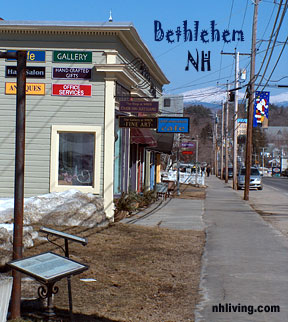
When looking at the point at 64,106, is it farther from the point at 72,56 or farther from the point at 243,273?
the point at 243,273

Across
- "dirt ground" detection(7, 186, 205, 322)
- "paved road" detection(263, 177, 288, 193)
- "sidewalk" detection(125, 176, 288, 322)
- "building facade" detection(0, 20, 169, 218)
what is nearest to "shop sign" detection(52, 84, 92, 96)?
"building facade" detection(0, 20, 169, 218)

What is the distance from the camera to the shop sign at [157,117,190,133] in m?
18.7

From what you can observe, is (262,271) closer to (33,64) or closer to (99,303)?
(99,303)

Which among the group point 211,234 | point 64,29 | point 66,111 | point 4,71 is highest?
point 64,29

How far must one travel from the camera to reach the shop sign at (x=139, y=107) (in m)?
15.9

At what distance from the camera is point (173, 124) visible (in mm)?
19000

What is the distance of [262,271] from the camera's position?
923 centimetres

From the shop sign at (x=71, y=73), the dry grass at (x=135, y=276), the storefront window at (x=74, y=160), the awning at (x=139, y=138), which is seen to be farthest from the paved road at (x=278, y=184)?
the dry grass at (x=135, y=276)

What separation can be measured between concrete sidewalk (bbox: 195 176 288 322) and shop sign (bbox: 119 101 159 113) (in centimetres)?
389

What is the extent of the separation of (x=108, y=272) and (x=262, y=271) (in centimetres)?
267

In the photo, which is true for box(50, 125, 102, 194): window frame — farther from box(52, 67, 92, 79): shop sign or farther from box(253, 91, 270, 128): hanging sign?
box(253, 91, 270, 128): hanging sign

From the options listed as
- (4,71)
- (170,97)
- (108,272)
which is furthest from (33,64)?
(170,97)

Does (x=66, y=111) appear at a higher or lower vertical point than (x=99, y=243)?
higher

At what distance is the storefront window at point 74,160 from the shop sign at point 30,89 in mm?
1435
